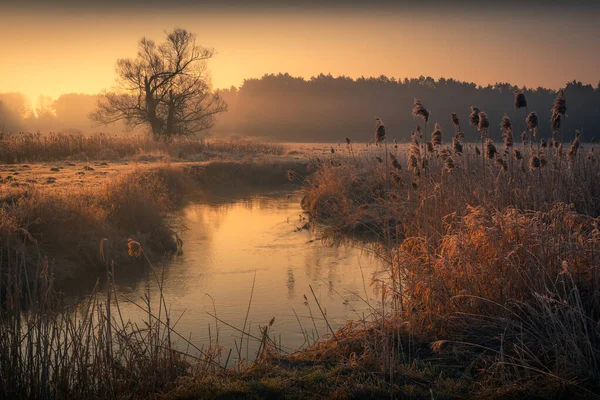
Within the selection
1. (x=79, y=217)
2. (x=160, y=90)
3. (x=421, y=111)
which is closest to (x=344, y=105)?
(x=160, y=90)

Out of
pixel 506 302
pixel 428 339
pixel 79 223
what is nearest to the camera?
pixel 506 302

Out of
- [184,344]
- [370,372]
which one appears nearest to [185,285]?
[184,344]

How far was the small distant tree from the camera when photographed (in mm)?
29328

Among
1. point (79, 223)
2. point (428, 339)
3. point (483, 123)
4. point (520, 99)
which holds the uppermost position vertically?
point (520, 99)

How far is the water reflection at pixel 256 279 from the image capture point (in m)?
7.54

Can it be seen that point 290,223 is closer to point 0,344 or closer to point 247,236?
point 247,236

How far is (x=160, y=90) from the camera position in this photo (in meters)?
30.2

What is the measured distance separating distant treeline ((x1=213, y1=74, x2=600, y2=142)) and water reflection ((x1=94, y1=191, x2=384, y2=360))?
4998 centimetres

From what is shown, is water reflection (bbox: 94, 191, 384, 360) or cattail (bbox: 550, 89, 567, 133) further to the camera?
water reflection (bbox: 94, 191, 384, 360)

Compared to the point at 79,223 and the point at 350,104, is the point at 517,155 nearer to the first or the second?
the point at 79,223

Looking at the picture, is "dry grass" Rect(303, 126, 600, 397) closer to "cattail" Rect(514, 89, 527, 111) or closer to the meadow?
the meadow

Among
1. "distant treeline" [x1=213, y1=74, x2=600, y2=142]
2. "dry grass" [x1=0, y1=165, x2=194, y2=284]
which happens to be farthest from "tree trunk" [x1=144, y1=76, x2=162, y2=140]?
"distant treeline" [x1=213, y1=74, x2=600, y2=142]

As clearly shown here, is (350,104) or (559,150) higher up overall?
(350,104)

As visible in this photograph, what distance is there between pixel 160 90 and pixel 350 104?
1928 inches
